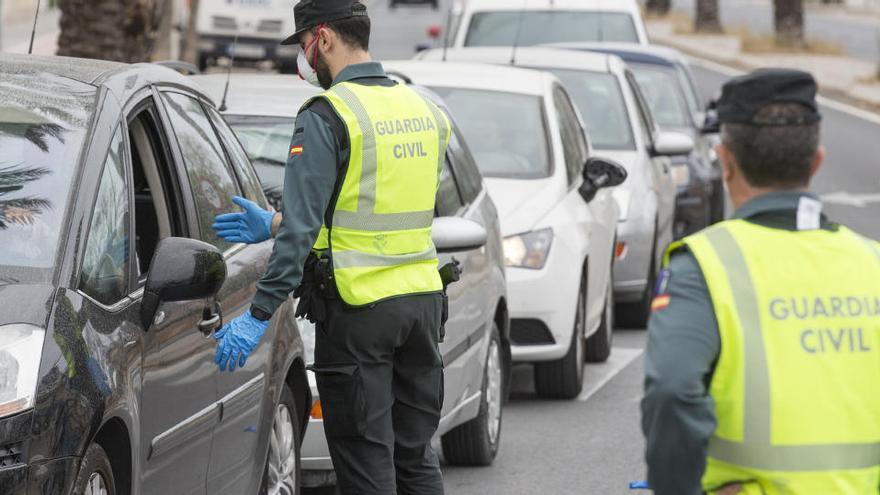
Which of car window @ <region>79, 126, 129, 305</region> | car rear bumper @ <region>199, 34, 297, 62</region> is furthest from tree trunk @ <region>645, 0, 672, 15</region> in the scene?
car window @ <region>79, 126, 129, 305</region>

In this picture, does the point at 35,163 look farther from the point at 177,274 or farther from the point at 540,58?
the point at 540,58

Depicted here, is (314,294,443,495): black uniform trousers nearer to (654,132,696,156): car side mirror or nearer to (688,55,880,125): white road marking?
(654,132,696,156): car side mirror

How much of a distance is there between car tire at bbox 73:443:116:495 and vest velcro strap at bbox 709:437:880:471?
1.56 m

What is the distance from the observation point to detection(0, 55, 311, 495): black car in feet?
13.3

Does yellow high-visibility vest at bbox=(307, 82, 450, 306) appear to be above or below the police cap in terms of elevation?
below

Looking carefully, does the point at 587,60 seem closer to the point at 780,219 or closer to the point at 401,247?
the point at 401,247

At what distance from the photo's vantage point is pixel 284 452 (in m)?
6.08

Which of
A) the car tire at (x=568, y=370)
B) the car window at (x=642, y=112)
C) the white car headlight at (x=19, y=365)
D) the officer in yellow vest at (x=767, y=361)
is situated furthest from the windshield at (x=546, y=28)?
the officer in yellow vest at (x=767, y=361)

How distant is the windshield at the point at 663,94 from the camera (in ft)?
52.6

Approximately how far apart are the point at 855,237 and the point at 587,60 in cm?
998

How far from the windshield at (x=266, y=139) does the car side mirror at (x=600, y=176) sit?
8.98ft

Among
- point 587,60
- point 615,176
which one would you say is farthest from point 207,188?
point 587,60

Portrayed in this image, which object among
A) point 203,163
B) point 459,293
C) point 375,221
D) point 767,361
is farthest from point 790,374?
point 459,293

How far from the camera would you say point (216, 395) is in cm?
524
